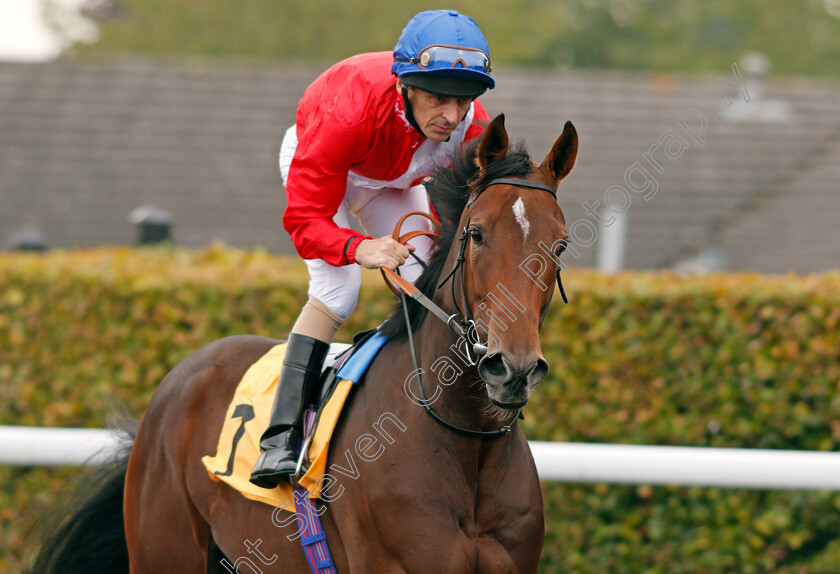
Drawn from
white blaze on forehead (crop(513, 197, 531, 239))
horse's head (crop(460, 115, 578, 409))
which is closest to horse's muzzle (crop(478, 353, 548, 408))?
horse's head (crop(460, 115, 578, 409))

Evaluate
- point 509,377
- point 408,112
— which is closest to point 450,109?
point 408,112

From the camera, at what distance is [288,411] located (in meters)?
3.05

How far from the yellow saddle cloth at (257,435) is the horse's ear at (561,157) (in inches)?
36.7

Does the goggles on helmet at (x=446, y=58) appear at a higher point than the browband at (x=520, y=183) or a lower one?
higher

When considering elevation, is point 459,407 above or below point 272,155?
above

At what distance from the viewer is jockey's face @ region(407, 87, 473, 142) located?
289cm

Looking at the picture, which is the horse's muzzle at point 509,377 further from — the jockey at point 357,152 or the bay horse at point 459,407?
the jockey at point 357,152

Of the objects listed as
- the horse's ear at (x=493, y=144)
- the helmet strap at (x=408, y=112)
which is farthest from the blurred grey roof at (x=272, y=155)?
the horse's ear at (x=493, y=144)

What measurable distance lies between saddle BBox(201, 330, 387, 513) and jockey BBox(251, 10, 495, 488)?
68mm

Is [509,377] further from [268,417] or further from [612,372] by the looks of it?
[612,372]

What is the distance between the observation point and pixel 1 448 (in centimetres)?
443

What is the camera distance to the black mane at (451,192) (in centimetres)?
261

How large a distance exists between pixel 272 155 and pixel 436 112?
32.1 feet

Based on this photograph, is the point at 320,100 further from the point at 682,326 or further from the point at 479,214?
the point at 682,326
